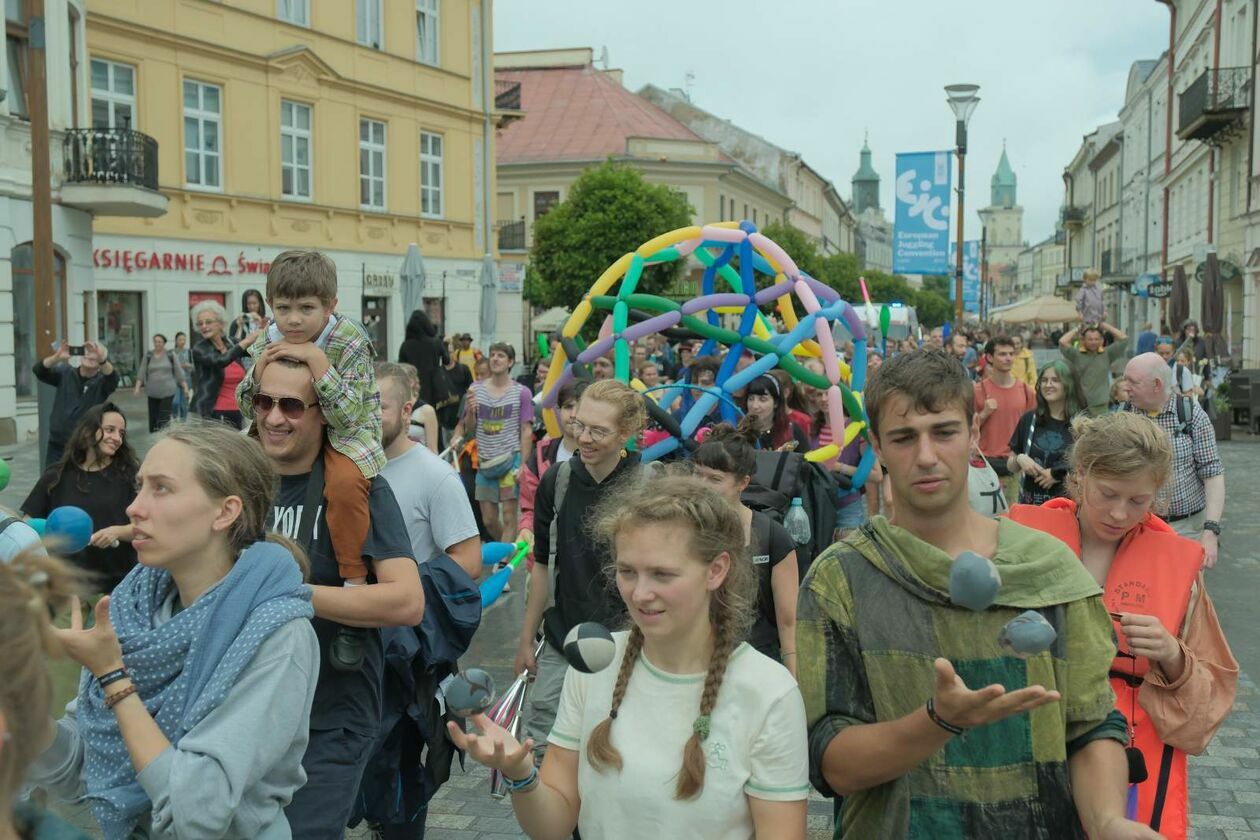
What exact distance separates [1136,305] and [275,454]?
59.7 metres

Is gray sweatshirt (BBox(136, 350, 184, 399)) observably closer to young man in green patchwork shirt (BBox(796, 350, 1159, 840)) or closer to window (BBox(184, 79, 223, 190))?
window (BBox(184, 79, 223, 190))

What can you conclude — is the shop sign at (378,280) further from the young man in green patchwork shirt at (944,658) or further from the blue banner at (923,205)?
the young man in green patchwork shirt at (944,658)

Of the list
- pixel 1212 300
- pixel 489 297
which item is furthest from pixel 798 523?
pixel 1212 300

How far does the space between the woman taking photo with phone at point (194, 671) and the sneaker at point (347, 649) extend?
0.56 metres

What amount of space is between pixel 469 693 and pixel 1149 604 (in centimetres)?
209

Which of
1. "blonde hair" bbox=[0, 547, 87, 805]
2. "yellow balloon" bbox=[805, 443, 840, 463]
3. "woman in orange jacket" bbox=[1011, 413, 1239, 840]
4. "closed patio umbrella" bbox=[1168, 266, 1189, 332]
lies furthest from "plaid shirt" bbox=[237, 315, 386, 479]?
"closed patio umbrella" bbox=[1168, 266, 1189, 332]

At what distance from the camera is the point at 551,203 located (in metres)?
58.3

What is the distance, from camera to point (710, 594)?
9.01 ft

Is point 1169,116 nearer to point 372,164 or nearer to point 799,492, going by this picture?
point 372,164

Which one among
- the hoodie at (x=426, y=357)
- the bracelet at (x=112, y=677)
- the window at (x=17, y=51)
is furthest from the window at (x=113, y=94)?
the bracelet at (x=112, y=677)

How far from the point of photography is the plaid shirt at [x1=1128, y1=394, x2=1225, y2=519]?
661cm

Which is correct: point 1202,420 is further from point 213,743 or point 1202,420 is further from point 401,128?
point 401,128

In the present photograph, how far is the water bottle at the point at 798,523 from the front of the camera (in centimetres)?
582

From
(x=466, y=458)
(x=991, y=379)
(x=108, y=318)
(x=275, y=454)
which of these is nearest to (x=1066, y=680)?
(x=275, y=454)
